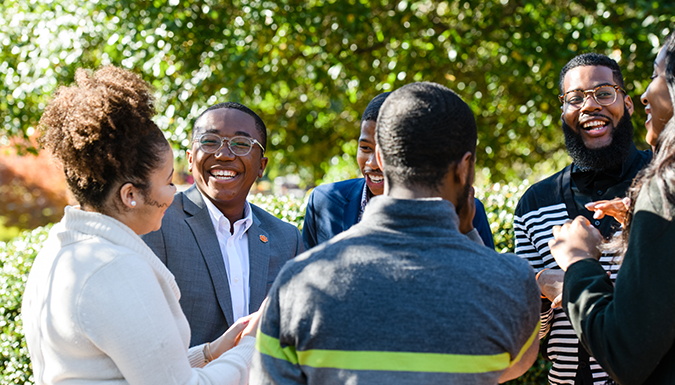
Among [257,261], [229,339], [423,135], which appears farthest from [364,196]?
[423,135]

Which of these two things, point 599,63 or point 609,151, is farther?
point 599,63

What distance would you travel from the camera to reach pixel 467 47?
684 centimetres

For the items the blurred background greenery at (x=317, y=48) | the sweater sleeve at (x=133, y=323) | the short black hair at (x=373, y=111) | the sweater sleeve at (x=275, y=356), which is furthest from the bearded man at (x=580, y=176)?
the blurred background greenery at (x=317, y=48)

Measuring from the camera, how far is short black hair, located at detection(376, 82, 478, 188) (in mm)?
1596

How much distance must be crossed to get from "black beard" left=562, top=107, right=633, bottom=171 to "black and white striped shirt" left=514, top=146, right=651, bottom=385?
60mm

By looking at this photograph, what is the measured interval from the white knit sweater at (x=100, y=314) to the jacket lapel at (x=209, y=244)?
79 cm

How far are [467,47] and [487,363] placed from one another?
19.5ft

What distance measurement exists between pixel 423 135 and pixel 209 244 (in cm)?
164

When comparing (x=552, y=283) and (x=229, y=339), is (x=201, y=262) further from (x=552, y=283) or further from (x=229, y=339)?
(x=552, y=283)

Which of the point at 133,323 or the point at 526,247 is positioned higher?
the point at 133,323

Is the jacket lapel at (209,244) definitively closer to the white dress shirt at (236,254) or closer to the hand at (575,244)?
the white dress shirt at (236,254)

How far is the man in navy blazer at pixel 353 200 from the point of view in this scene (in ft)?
9.94

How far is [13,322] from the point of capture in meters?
4.06

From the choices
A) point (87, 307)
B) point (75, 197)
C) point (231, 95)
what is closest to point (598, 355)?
point (87, 307)
